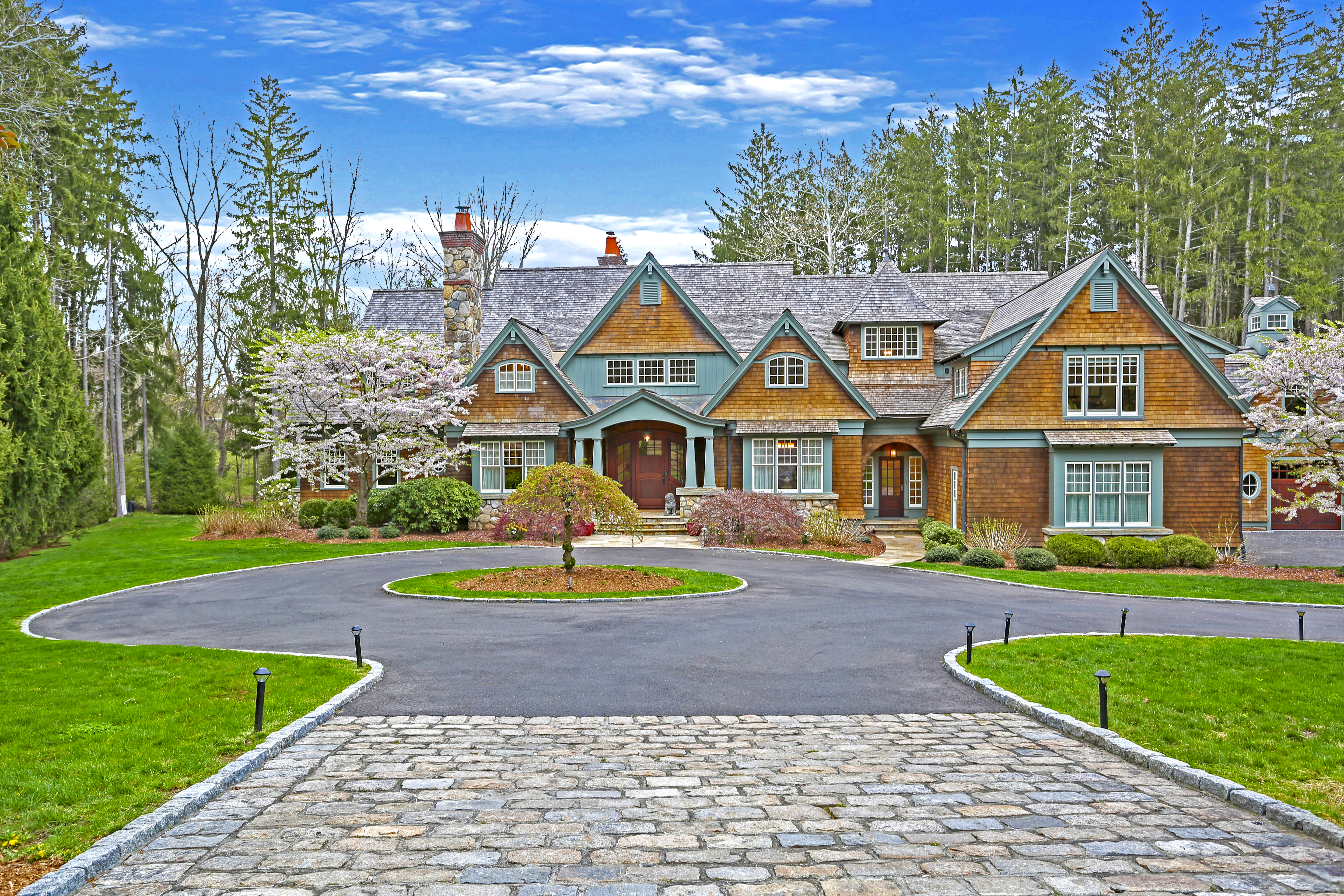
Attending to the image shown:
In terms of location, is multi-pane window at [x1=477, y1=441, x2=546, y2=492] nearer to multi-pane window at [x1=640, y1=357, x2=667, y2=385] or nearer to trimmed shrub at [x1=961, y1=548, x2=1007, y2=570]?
multi-pane window at [x1=640, y1=357, x2=667, y2=385]

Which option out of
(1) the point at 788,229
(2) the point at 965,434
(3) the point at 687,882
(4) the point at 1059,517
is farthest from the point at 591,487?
(1) the point at 788,229

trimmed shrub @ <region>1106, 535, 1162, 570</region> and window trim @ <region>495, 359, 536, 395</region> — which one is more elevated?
window trim @ <region>495, 359, 536, 395</region>

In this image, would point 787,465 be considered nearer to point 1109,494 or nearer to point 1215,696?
point 1109,494

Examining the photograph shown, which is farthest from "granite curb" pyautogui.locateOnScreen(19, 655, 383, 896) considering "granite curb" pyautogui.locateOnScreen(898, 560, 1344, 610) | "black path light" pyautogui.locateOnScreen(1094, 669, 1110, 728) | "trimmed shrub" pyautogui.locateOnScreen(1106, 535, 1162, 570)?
"trimmed shrub" pyautogui.locateOnScreen(1106, 535, 1162, 570)

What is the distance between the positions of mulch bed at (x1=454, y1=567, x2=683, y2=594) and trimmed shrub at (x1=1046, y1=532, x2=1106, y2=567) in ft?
38.0

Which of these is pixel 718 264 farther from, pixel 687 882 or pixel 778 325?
pixel 687 882

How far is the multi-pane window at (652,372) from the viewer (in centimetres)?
3084

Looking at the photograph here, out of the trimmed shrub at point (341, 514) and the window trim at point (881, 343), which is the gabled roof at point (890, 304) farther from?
the trimmed shrub at point (341, 514)

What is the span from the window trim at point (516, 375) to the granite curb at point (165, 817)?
21.1 meters

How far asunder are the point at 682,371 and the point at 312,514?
14.0 meters

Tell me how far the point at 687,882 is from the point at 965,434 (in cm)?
2212

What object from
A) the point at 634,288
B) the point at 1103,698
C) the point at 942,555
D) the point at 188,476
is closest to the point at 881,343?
the point at 634,288

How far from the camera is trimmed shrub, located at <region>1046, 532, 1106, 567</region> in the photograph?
22.2 meters

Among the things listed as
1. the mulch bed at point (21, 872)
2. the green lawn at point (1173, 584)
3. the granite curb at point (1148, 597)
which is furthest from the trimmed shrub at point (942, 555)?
the mulch bed at point (21, 872)
